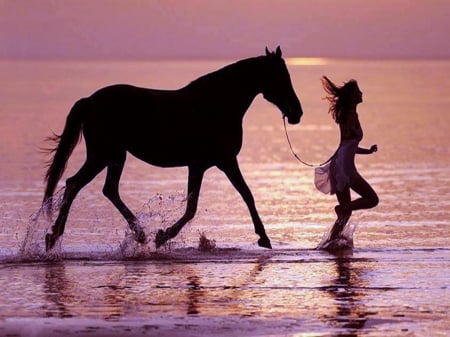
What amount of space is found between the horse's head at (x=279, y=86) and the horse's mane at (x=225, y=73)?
150 mm

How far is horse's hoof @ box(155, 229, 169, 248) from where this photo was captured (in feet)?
38.8

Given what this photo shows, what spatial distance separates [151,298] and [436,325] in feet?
7.45

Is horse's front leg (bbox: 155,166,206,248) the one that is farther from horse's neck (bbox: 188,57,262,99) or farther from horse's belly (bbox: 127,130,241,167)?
horse's neck (bbox: 188,57,262,99)

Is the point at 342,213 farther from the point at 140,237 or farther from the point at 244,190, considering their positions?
the point at 140,237

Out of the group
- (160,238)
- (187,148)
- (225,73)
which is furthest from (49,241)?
(225,73)

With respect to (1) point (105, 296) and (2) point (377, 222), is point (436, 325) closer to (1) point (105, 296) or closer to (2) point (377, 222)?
(1) point (105, 296)

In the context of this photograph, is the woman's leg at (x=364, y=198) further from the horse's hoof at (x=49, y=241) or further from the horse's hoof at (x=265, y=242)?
the horse's hoof at (x=49, y=241)

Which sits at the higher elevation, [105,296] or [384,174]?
[384,174]

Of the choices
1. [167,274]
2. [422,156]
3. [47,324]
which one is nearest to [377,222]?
[167,274]

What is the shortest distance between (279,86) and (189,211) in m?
1.62

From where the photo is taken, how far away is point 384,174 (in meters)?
20.8

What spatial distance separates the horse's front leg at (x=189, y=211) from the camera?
11844 mm

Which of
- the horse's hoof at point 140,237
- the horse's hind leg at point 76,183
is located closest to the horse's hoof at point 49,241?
the horse's hind leg at point 76,183

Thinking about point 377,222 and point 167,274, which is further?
point 377,222
